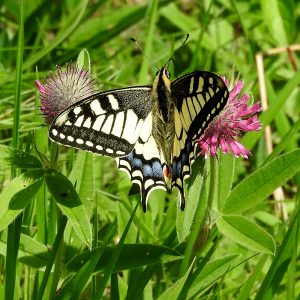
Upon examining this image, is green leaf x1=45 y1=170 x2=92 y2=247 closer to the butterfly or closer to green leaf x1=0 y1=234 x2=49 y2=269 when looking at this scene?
the butterfly

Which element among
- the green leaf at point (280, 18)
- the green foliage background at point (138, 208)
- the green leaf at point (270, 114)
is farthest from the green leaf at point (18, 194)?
the green leaf at point (280, 18)

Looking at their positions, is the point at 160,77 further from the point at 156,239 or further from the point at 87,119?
the point at 156,239

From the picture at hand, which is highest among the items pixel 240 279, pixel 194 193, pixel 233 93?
pixel 233 93

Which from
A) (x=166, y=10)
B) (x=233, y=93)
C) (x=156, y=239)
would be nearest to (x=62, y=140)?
(x=233, y=93)

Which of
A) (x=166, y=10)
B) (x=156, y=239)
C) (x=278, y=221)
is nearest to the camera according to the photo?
(x=156, y=239)

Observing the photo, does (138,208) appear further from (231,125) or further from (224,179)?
(231,125)

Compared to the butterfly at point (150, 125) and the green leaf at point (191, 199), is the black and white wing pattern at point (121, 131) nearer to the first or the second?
the butterfly at point (150, 125)
